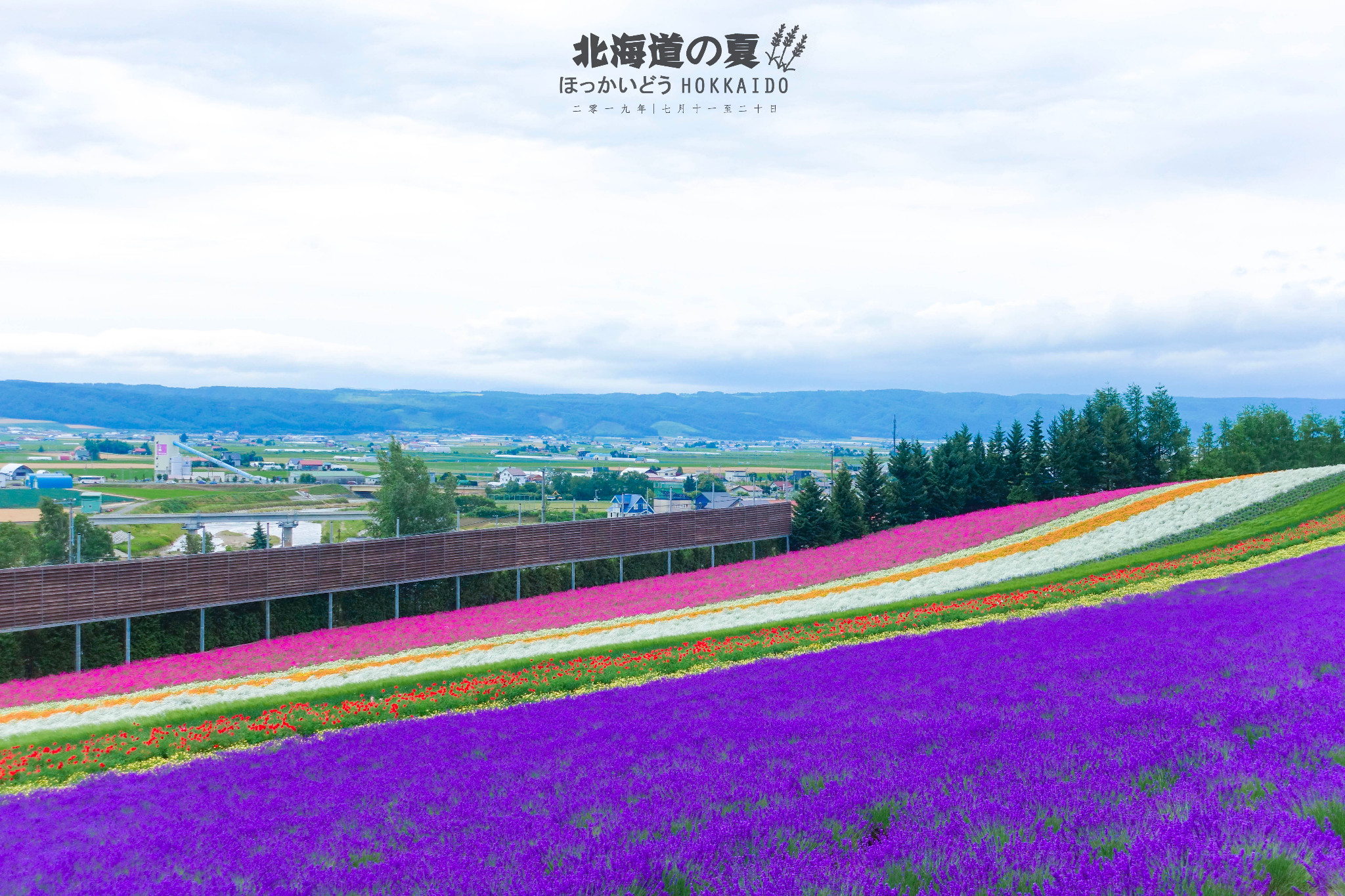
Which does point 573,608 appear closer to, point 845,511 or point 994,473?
point 845,511

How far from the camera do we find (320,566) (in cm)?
3384

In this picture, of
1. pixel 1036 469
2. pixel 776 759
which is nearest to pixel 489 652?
pixel 776 759

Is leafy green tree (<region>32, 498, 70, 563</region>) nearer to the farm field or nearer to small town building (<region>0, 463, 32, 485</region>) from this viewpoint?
the farm field

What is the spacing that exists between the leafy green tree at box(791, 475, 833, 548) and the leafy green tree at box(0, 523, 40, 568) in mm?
38775

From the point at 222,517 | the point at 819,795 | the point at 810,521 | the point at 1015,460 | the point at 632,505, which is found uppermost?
the point at 1015,460

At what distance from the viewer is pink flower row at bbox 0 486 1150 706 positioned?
26.9 m

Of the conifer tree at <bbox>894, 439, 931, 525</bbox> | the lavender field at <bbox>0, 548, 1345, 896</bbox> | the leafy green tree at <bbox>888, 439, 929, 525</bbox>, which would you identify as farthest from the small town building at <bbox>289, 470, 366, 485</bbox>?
the lavender field at <bbox>0, 548, 1345, 896</bbox>

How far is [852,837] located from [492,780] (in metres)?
4.53

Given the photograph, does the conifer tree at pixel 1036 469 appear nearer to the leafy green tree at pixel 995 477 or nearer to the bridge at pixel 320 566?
the leafy green tree at pixel 995 477

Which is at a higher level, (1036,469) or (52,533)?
(1036,469)

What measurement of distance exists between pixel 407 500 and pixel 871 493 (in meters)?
28.4

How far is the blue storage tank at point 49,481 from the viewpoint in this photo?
9862 cm

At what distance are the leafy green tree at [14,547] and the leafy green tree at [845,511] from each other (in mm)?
41087

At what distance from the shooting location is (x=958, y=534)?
44.4 metres
